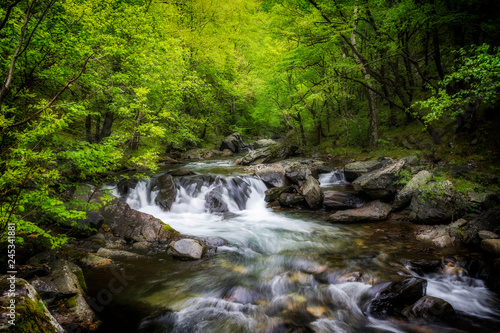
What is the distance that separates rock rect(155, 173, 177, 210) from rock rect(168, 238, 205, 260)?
3902 millimetres

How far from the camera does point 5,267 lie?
11.5ft

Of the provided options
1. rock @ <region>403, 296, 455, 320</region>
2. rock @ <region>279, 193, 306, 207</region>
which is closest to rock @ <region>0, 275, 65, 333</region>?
rock @ <region>403, 296, 455, 320</region>

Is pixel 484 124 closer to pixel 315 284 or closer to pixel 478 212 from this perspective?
pixel 478 212

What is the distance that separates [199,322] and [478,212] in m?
8.21

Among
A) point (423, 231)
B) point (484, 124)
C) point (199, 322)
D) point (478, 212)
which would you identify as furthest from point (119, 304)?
point (484, 124)

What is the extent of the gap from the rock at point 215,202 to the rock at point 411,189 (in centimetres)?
689

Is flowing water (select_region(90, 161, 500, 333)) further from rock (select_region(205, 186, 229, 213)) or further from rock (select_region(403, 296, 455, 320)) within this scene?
rock (select_region(205, 186, 229, 213))

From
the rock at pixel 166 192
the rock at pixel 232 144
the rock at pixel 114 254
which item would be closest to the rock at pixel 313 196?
the rock at pixel 166 192

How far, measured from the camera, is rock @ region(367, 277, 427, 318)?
155 inches

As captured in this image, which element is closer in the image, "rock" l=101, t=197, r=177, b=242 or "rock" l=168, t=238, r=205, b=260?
"rock" l=168, t=238, r=205, b=260

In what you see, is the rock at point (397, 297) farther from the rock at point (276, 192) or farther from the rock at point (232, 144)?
the rock at point (232, 144)

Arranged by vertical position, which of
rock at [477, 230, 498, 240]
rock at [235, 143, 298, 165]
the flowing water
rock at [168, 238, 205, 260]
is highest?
rock at [235, 143, 298, 165]

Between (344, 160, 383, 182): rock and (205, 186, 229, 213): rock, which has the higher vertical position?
(344, 160, 383, 182): rock

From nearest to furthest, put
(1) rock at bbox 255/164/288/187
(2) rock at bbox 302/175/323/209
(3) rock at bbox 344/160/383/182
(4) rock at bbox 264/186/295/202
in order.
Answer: (2) rock at bbox 302/175/323/209 < (4) rock at bbox 264/186/295/202 < (3) rock at bbox 344/160/383/182 < (1) rock at bbox 255/164/288/187
